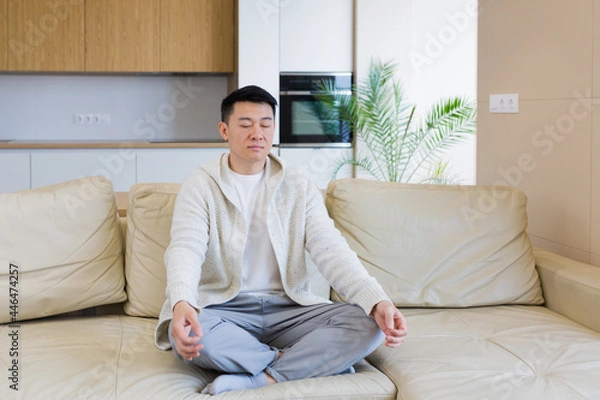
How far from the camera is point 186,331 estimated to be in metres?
2.03

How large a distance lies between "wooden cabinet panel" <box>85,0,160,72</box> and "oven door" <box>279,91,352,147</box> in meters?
1.04

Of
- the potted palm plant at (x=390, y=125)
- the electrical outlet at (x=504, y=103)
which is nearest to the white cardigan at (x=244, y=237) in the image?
the electrical outlet at (x=504, y=103)

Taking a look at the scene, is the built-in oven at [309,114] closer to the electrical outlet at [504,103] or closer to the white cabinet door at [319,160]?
the white cabinet door at [319,160]

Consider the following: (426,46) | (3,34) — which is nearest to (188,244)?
(3,34)

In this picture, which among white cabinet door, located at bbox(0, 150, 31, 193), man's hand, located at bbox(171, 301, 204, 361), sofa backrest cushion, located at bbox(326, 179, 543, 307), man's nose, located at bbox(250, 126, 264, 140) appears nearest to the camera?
man's hand, located at bbox(171, 301, 204, 361)

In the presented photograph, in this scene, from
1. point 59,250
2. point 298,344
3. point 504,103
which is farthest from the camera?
point 504,103

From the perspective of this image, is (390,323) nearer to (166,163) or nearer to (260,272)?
(260,272)

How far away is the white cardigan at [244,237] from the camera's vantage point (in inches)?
93.2

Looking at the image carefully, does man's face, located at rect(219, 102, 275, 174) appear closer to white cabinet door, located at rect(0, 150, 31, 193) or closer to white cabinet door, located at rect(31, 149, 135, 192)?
white cabinet door, located at rect(31, 149, 135, 192)

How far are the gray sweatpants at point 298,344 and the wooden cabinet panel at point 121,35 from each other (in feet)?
13.1

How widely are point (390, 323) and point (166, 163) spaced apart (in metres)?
3.97

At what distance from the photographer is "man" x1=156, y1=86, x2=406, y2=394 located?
218 cm

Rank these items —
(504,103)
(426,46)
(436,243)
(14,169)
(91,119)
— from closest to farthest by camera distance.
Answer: (436,243) < (504,103) < (14,169) < (426,46) < (91,119)

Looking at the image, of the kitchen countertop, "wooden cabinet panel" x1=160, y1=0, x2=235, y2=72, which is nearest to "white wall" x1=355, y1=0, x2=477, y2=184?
"wooden cabinet panel" x1=160, y1=0, x2=235, y2=72
